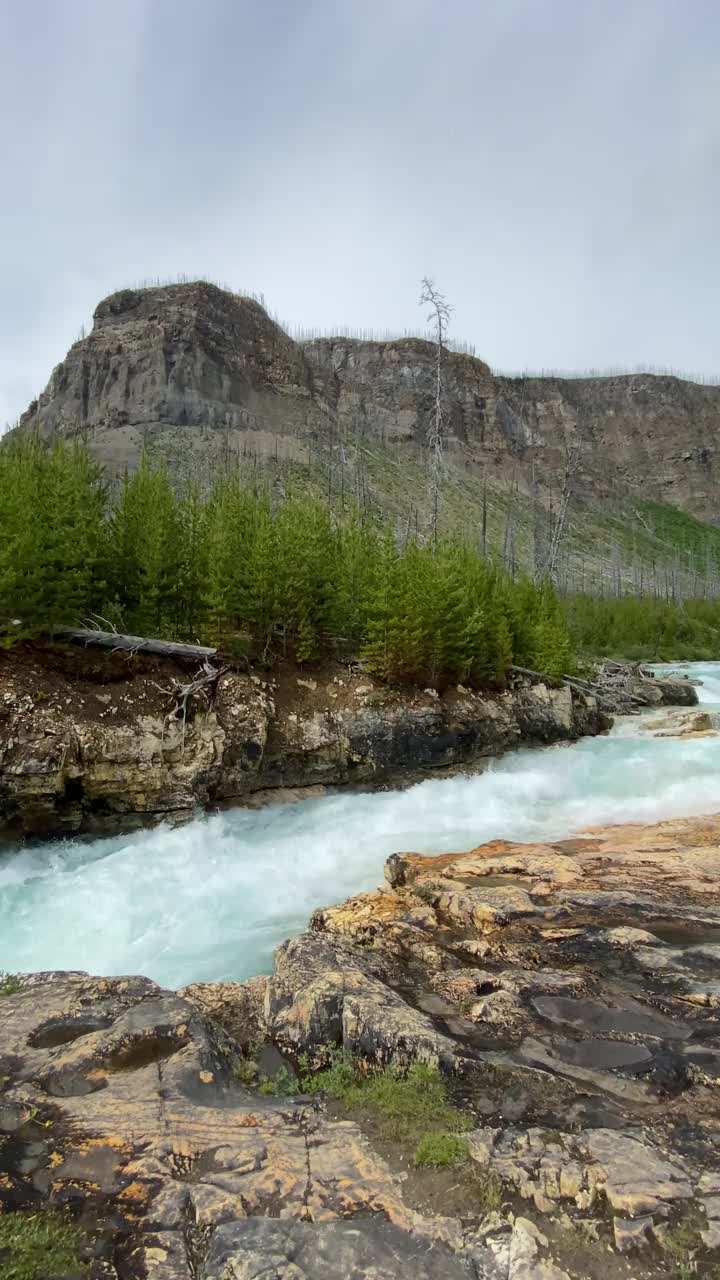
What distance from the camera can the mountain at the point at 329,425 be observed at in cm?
11969

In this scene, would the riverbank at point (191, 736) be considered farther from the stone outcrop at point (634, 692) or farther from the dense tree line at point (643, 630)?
the dense tree line at point (643, 630)

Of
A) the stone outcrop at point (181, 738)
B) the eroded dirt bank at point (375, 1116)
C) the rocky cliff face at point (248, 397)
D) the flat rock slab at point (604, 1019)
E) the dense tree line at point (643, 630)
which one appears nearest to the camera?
the eroded dirt bank at point (375, 1116)

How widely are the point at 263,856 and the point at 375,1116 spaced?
32.9 ft

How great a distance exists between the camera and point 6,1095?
17.7ft

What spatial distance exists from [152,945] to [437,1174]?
7794mm

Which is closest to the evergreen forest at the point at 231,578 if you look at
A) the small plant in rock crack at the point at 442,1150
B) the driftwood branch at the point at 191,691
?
the driftwood branch at the point at 191,691

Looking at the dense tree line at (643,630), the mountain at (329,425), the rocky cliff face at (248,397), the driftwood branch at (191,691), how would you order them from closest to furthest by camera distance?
the driftwood branch at (191,691) < the dense tree line at (643,630) < the mountain at (329,425) < the rocky cliff face at (248,397)

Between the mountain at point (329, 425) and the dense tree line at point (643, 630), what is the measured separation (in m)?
35.2

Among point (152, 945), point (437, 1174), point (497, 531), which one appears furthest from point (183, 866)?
point (497, 531)

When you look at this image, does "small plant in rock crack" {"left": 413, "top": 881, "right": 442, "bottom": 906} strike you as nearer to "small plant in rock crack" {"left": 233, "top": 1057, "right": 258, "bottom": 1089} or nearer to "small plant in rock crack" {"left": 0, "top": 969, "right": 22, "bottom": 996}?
"small plant in rock crack" {"left": 233, "top": 1057, "right": 258, "bottom": 1089}

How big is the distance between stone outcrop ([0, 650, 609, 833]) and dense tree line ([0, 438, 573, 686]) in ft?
4.86

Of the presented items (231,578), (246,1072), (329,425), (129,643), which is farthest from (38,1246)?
(329,425)

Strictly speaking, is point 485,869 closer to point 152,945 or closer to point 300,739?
point 152,945

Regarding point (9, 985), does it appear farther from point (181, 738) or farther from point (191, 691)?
point (191, 691)
